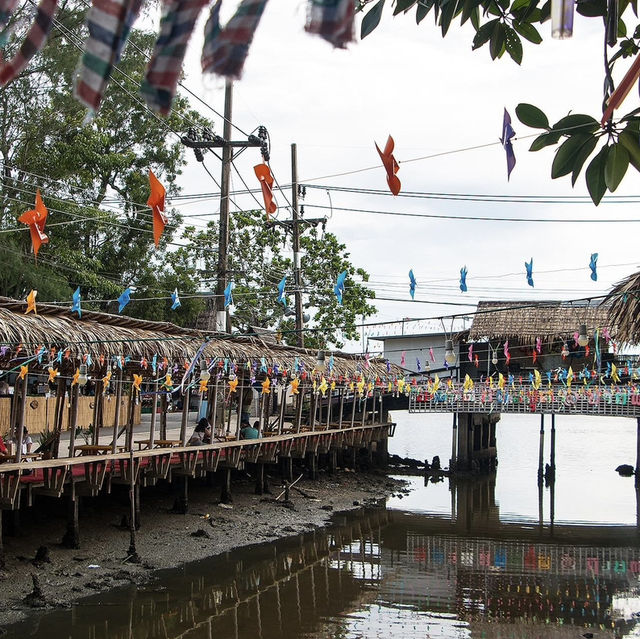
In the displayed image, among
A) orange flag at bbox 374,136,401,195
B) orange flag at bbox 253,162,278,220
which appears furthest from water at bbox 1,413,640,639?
orange flag at bbox 374,136,401,195

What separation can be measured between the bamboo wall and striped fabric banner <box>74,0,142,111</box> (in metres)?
19.2

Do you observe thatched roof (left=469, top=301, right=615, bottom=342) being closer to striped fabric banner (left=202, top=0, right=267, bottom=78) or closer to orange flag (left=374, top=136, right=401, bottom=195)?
orange flag (left=374, top=136, right=401, bottom=195)

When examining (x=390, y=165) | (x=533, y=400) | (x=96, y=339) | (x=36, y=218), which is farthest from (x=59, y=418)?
(x=533, y=400)

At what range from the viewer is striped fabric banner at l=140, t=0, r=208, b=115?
2123 millimetres

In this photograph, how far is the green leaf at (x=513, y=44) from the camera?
357 cm

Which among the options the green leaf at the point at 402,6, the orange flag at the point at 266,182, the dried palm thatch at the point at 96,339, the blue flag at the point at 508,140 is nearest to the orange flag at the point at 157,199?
the dried palm thatch at the point at 96,339

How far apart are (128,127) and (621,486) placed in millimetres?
21283

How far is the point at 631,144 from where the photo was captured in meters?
2.95

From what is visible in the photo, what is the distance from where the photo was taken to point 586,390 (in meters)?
26.6

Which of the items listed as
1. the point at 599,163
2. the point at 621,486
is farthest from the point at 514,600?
the point at 621,486

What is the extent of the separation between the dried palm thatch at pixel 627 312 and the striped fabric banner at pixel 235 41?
7.35 metres

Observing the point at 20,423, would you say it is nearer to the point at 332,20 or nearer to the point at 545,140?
the point at 545,140

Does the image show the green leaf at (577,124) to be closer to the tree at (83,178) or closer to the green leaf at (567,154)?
the green leaf at (567,154)

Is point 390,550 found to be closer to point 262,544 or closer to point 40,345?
point 262,544
